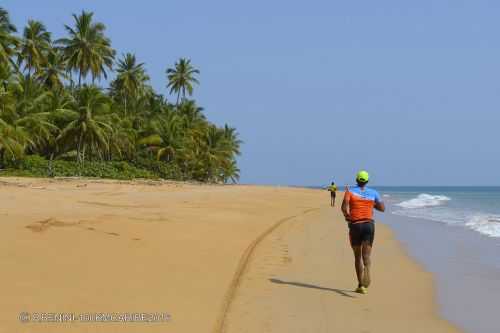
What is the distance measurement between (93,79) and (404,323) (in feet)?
154

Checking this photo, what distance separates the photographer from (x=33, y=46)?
46.9 meters

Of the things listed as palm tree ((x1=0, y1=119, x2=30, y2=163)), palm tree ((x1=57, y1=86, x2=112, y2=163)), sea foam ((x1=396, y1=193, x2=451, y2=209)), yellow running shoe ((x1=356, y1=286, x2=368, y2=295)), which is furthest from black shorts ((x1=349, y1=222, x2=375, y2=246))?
palm tree ((x1=57, y1=86, x2=112, y2=163))

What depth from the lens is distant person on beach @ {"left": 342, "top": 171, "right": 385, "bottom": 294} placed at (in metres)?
6.64

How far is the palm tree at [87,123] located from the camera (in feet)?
124

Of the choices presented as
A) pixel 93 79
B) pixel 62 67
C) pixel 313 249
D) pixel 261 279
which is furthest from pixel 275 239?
pixel 62 67

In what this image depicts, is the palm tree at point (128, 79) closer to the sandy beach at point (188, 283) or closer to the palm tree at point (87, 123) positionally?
the palm tree at point (87, 123)

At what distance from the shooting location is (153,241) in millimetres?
8336

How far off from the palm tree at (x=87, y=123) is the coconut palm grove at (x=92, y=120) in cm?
8

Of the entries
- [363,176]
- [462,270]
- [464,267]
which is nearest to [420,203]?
[464,267]

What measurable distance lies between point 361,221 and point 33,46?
157ft

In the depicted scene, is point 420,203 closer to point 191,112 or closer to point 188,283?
point 191,112

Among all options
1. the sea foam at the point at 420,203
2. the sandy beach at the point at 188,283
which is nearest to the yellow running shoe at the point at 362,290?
the sandy beach at the point at 188,283

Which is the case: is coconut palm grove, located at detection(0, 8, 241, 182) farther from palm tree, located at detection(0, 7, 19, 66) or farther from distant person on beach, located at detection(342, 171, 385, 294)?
distant person on beach, located at detection(342, 171, 385, 294)

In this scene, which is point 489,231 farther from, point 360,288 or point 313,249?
point 360,288
